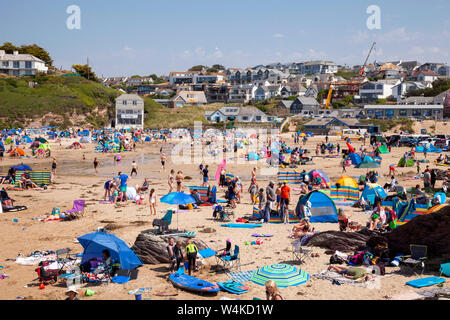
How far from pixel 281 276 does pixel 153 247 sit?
3385 millimetres

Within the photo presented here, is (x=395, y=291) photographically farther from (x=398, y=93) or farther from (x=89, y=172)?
(x=398, y=93)

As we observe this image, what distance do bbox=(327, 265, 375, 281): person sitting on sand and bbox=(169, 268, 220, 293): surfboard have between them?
9.43 ft

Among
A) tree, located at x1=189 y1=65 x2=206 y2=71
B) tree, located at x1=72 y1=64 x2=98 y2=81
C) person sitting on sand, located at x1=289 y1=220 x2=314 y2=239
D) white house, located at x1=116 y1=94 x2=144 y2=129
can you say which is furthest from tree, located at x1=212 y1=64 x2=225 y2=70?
person sitting on sand, located at x1=289 y1=220 x2=314 y2=239

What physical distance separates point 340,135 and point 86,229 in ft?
154

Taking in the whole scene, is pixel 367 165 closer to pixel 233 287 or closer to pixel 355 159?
pixel 355 159

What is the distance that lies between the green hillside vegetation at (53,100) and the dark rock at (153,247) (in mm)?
57375

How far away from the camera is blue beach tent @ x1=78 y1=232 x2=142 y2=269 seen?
31.1ft

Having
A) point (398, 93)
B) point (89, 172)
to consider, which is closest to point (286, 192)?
point (89, 172)

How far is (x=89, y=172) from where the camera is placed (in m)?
28.2

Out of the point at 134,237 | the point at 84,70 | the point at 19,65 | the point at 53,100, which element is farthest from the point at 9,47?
the point at 134,237

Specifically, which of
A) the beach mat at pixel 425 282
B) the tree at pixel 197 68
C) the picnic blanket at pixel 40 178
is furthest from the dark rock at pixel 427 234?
the tree at pixel 197 68

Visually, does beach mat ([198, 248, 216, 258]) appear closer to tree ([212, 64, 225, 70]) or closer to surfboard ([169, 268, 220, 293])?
surfboard ([169, 268, 220, 293])

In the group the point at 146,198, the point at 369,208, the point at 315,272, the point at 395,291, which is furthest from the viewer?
the point at 146,198

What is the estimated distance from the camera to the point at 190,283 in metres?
8.64
